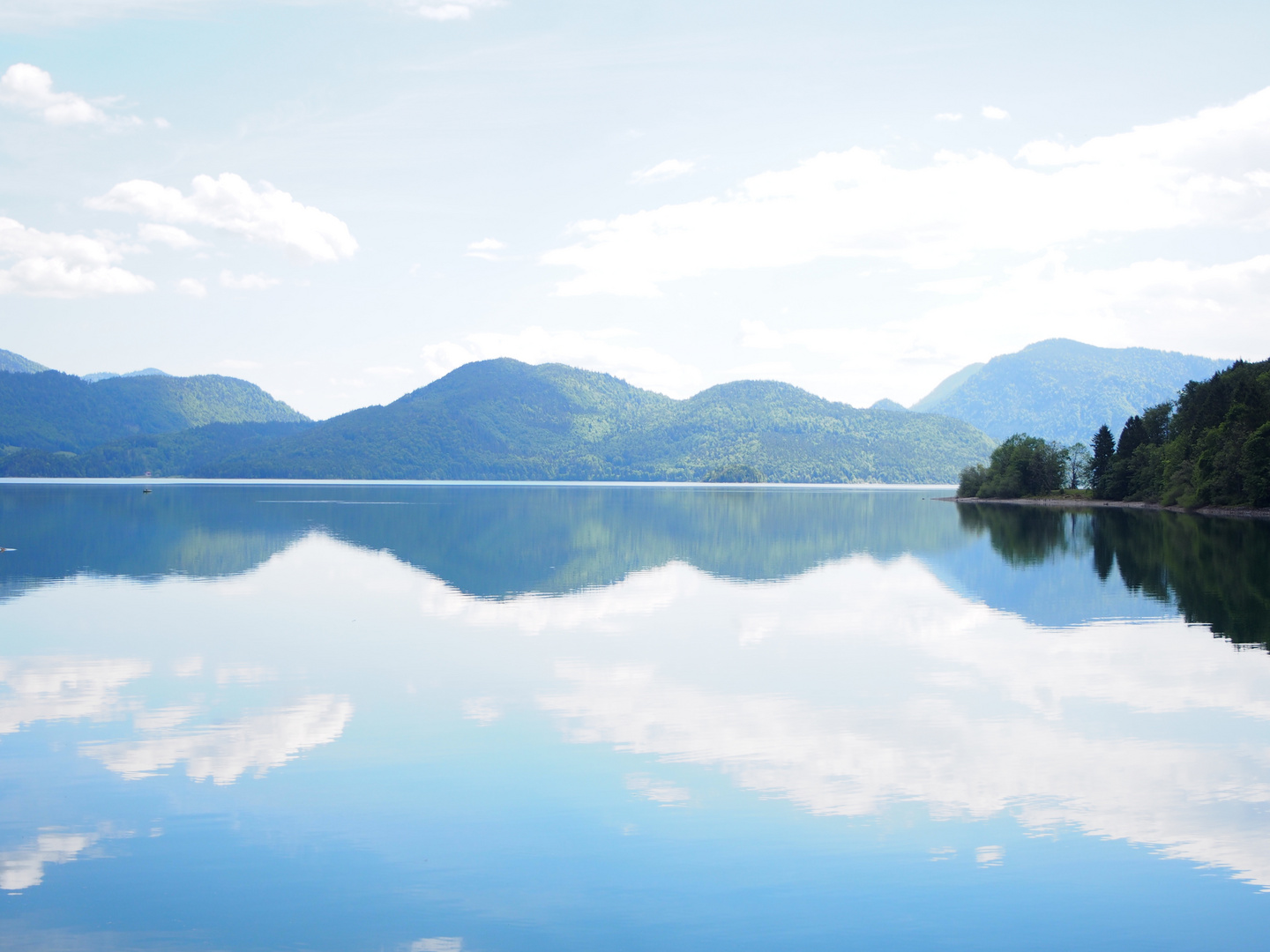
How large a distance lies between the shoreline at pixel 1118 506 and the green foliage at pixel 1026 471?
4.11ft

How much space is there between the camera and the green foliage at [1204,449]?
69.3m

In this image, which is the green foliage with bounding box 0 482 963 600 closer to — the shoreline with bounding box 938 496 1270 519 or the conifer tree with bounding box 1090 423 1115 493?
the shoreline with bounding box 938 496 1270 519

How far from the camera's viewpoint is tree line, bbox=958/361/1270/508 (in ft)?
231

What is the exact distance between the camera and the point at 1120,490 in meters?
98.6

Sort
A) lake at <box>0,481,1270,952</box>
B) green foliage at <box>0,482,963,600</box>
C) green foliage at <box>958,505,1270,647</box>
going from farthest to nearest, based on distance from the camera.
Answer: green foliage at <box>0,482,963,600</box>, green foliage at <box>958,505,1270,647</box>, lake at <box>0,481,1270,952</box>

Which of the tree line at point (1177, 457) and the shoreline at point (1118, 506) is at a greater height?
the tree line at point (1177, 457)

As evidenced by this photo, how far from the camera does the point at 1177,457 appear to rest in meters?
84.0

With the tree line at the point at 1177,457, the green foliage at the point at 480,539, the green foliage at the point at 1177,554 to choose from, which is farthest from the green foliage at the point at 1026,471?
the green foliage at the point at 480,539

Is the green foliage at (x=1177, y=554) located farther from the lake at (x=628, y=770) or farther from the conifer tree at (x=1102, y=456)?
the conifer tree at (x=1102, y=456)

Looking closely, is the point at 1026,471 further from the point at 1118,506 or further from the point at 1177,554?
the point at 1177,554

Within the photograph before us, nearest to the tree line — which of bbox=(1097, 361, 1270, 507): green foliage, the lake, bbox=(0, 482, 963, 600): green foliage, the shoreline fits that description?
bbox=(1097, 361, 1270, 507): green foliage

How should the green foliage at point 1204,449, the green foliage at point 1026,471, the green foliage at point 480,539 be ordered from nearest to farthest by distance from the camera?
the green foliage at point 480,539 → the green foliage at point 1204,449 → the green foliage at point 1026,471

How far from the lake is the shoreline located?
5027 cm

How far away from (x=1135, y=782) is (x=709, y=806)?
4.78 metres
